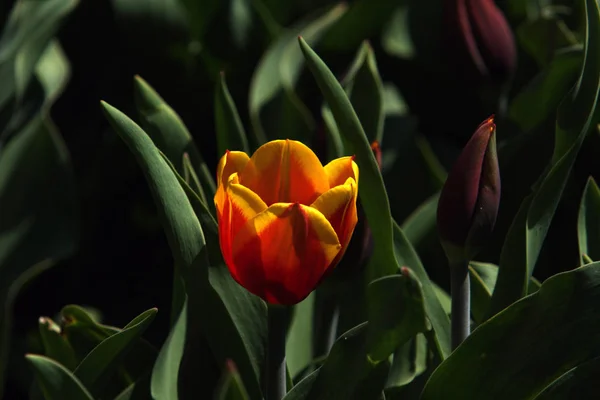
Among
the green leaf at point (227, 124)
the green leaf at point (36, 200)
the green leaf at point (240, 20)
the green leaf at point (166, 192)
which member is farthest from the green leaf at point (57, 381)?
the green leaf at point (240, 20)

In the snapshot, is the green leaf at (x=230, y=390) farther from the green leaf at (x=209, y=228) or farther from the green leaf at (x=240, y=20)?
the green leaf at (x=240, y=20)

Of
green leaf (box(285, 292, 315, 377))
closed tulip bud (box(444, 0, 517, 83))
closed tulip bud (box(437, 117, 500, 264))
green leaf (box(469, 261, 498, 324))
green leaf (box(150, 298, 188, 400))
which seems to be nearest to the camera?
closed tulip bud (box(437, 117, 500, 264))

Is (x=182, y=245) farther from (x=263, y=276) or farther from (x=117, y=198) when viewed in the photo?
(x=117, y=198)

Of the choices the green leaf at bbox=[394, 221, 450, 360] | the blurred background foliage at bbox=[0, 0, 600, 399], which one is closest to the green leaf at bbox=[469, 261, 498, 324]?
the green leaf at bbox=[394, 221, 450, 360]

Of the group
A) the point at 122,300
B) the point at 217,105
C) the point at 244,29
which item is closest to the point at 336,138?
the point at 217,105

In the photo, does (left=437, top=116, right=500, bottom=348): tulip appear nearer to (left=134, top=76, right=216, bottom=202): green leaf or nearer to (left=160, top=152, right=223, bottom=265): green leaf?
(left=160, top=152, right=223, bottom=265): green leaf

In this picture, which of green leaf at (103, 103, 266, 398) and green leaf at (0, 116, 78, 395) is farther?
green leaf at (0, 116, 78, 395)

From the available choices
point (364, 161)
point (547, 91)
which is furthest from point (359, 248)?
point (547, 91)
